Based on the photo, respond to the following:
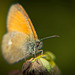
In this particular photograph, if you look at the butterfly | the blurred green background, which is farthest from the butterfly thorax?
the blurred green background

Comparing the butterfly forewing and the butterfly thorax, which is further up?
the butterfly forewing

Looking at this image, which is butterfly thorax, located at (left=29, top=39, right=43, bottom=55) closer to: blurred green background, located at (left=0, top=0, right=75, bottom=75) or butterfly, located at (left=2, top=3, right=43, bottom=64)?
butterfly, located at (left=2, top=3, right=43, bottom=64)

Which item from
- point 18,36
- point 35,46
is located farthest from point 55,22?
point 35,46

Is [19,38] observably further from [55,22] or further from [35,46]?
[55,22]

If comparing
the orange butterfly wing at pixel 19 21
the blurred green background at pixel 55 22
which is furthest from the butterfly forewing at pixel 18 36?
the blurred green background at pixel 55 22

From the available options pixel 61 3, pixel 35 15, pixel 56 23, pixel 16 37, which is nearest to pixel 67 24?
pixel 56 23

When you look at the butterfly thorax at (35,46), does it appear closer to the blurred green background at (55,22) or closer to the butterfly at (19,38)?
the butterfly at (19,38)

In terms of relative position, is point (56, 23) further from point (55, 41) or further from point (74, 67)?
point (74, 67)
